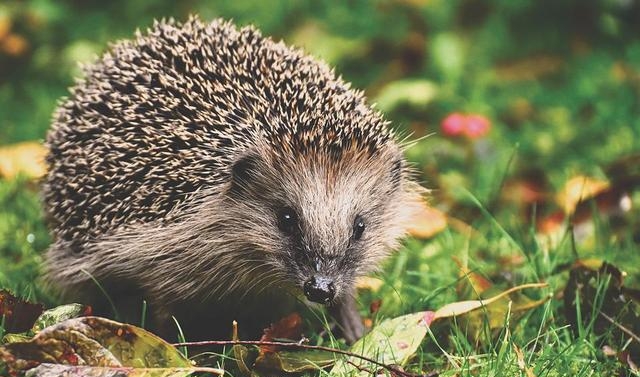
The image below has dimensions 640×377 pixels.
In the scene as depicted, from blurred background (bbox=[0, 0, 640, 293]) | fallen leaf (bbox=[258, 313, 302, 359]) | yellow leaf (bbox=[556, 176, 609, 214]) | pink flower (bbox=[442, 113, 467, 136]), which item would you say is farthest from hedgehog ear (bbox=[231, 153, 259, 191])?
pink flower (bbox=[442, 113, 467, 136])

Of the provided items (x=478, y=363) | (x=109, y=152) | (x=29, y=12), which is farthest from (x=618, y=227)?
(x=29, y=12)

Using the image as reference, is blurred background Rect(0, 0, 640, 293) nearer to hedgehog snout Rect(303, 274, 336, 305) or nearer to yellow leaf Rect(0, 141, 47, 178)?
yellow leaf Rect(0, 141, 47, 178)

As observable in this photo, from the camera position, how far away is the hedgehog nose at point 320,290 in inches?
104

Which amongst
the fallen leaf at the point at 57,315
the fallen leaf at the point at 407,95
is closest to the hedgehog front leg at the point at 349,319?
the fallen leaf at the point at 57,315

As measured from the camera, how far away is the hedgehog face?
9.05 ft

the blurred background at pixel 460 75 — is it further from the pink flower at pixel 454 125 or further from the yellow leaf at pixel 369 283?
the yellow leaf at pixel 369 283

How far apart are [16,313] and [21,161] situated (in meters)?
1.93

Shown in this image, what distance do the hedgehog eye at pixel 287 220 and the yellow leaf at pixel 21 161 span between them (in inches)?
66.0

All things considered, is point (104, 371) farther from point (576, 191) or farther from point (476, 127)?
point (476, 127)

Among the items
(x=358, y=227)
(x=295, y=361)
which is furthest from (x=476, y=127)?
(x=295, y=361)

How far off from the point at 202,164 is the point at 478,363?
3.72 ft

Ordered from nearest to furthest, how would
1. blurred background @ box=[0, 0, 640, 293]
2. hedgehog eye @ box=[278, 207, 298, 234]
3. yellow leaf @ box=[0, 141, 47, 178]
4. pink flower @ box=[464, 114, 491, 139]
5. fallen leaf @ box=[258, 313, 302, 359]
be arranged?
1. fallen leaf @ box=[258, 313, 302, 359]
2. hedgehog eye @ box=[278, 207, 298, 234]
3. yellow leaf @ box=[0, 141, 47, 178]
4. blurred background @ box=[0, 0, 640, 293]
5. pink flower @ box=[464, 114, 491, 139]

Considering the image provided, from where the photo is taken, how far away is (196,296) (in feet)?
10.1

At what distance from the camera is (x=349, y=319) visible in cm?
309
